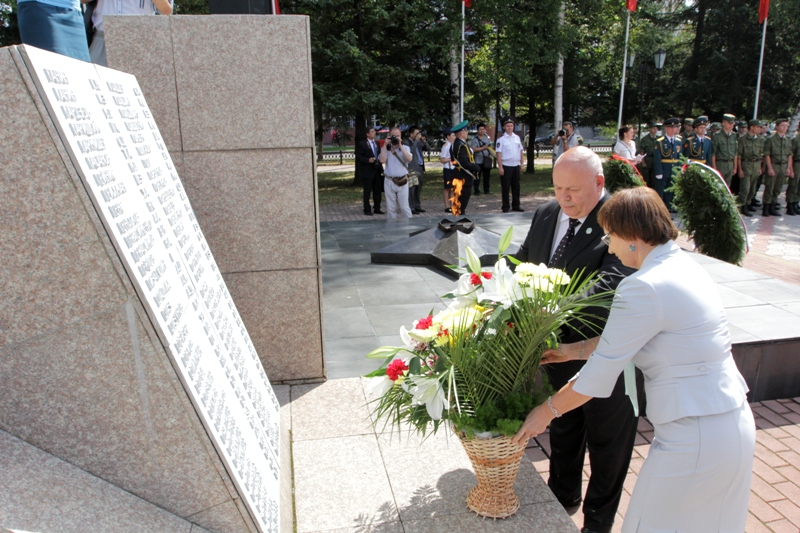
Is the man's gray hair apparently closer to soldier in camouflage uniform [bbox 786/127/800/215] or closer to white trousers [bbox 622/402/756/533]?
white trousers [bbox 622/402/756/533]

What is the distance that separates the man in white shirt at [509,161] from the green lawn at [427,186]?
3.20 m

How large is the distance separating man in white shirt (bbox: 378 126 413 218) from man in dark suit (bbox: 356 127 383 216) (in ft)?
4.69

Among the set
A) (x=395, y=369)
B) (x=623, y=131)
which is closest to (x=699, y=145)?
(x=623, y=131)

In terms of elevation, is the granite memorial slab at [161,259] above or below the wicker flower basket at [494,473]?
above

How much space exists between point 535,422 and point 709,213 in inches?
246

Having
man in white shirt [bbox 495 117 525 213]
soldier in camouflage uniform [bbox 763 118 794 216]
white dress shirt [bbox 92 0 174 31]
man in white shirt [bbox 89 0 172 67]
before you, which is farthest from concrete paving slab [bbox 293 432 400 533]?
soldier in camouflage uniform [bbox 763 118 794 216]

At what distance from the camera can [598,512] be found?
3.09 meters

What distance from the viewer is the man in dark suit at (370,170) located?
14102mm

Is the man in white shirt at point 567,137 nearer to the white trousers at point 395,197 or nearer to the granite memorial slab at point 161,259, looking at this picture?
the white trousers at point 395,197

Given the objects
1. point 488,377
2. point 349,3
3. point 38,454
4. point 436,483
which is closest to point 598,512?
point 436,483

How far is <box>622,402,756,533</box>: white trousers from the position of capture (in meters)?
2.07

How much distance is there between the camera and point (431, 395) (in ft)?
7.39

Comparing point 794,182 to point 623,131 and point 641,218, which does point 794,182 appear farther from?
point 641,218

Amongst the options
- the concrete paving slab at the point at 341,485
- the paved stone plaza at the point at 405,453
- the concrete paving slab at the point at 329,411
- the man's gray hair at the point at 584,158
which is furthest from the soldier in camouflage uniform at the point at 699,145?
the concrete paving slab at the point at 341,485
